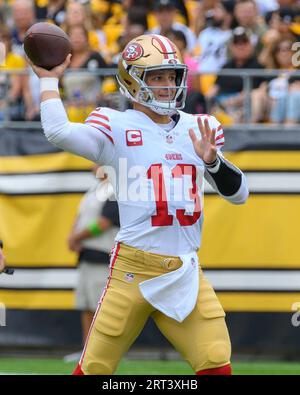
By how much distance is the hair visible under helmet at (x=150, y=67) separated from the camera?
17.7 ft

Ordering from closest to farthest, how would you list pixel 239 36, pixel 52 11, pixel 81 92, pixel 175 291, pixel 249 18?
pixel 175 291
pixel 81 92
pixel 239 36
pixel 249 18
pixel 52 11

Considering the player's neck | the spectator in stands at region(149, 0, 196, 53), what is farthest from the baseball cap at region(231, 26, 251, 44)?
the player's neck

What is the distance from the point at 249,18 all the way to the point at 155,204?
17.6 ft

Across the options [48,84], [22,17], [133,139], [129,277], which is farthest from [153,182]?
[22,17]

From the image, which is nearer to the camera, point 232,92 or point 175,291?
point 175,291

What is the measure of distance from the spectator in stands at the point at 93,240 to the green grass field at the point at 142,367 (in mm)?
423

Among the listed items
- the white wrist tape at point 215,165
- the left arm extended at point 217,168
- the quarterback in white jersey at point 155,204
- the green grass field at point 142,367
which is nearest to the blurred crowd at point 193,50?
the green grass field at point 142,367

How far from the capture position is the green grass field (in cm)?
826

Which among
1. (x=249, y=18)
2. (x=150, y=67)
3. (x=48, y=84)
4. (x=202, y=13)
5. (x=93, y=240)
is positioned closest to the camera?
(x=48, y=84)

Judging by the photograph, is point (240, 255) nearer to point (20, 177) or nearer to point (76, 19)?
point (20, 177)

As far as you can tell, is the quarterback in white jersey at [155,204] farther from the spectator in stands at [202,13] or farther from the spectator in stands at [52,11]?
the spectator in stands at [52,11]

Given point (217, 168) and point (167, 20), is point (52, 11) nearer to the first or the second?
point (167, 20)

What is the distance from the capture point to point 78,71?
9055 millimetres

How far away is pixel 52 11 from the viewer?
1144 centimetres
